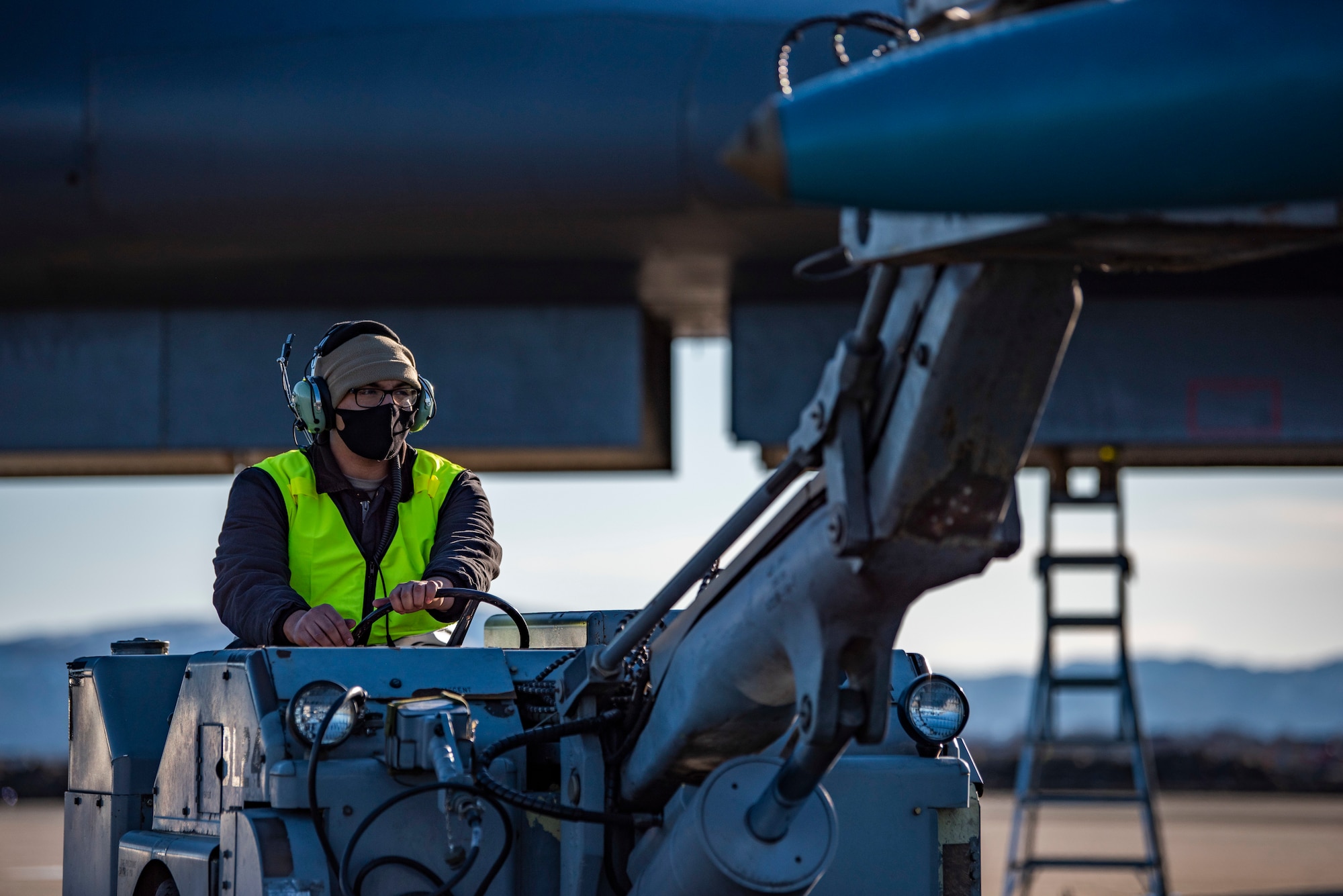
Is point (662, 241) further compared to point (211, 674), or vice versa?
point (662, 241)

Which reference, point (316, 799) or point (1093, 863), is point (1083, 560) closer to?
point (1093, 863)

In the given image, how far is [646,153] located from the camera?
7.72 m

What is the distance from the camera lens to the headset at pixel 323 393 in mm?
4715

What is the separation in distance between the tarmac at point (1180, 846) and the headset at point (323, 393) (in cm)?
813

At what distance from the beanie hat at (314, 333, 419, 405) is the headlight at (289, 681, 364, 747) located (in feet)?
4.19

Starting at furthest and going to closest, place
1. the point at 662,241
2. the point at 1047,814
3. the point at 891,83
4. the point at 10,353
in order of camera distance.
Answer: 1. the point at 1047,814
2. the point at 10,353
3. the point at 662,241
4. the point at 891,83

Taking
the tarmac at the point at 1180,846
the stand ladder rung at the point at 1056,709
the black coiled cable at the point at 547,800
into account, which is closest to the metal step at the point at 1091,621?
the stand ladder rung at the point at 1056,709

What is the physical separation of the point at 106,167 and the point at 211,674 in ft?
15.2

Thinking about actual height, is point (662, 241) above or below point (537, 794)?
above

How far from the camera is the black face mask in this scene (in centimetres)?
475

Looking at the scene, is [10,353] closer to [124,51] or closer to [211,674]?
[124,51]

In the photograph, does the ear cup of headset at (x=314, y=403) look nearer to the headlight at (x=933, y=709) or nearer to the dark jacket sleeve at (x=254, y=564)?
the dark jacket sleeve at (x=254, y=564)

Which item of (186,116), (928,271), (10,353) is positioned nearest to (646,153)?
(186,116)

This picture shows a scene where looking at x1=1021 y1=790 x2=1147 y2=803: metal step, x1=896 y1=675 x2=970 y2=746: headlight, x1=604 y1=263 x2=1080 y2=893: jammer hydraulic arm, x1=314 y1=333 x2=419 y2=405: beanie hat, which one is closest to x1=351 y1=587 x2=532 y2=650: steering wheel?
x1=314 y1=333 x2=419 y2=405: beanie hat
